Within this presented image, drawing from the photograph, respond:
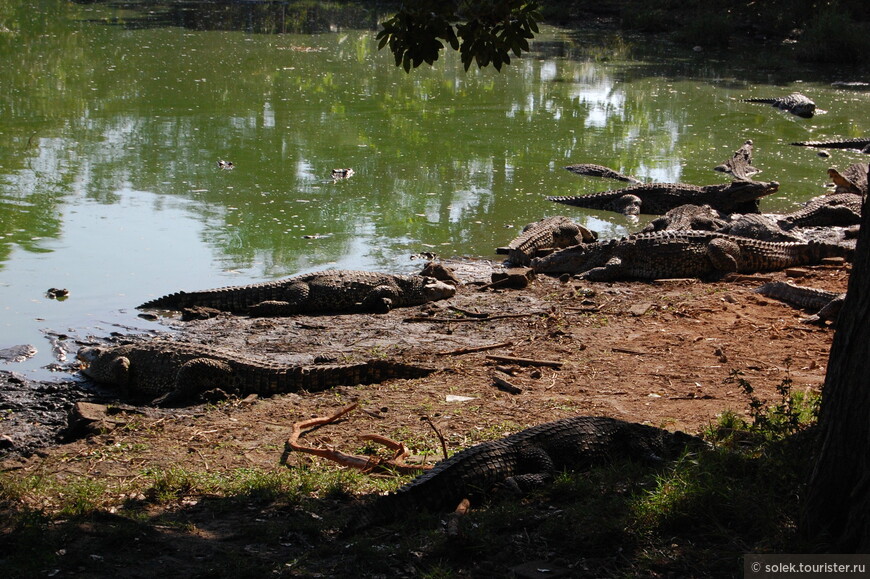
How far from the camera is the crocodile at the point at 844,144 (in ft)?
51.2

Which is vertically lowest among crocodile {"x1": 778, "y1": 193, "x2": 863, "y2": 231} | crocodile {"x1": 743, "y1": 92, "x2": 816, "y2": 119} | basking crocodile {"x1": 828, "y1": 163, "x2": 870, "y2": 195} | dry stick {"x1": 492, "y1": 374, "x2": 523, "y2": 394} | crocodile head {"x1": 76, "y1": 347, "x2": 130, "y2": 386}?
crocodile head {"x1": 76, "y1": 347, "x2": 130, "y2": 386}

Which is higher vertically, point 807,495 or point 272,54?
point 272,54

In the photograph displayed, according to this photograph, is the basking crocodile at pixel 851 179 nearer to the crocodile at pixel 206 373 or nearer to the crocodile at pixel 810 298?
the crocodile at pixel 810 298

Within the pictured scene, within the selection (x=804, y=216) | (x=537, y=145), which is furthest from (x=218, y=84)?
(x=804, y=216)

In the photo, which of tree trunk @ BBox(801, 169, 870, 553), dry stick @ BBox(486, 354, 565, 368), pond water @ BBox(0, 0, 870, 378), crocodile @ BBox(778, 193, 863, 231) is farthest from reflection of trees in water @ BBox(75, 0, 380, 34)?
tree trunk @ BBox(801, 169, 870, 553)

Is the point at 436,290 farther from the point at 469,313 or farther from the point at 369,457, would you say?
the point at 369,457

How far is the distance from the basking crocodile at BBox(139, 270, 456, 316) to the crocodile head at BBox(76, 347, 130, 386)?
1499mm

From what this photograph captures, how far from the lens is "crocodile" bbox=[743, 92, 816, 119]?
18.5 metres

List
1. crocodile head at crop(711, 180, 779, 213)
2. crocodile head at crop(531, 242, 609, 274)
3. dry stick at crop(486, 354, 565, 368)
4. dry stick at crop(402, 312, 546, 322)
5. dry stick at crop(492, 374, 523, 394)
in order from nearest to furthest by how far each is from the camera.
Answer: dry stick at crop(492, 374, 523, 394)
dry stick at crop(486, 354, 565, 368)
dry stick at crop(402, 312, 546, 322)
crocodile head at crop(531, 242, 609, 274)
crocodile head at crop(711, 180, 779, 213)

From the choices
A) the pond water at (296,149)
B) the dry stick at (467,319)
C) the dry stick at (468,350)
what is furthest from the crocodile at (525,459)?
the pond water at (296,149)

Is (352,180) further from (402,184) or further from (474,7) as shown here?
(474,7)

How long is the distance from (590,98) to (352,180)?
29.7 feet

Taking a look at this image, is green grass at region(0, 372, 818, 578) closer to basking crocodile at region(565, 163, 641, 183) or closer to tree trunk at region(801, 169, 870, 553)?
tree trunk at region(801, 169, 870, 553)

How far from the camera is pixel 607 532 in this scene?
350cm
